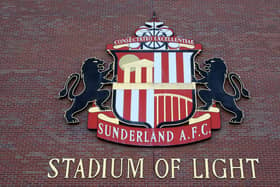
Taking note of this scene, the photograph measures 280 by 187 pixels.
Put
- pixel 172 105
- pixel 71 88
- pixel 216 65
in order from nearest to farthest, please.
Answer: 1. pixel 172 105
2. pixel 71 88
3. pixel 216 65

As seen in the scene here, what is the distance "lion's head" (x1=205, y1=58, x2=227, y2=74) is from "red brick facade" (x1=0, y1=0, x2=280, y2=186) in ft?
0.76

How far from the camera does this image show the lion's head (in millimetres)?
10555

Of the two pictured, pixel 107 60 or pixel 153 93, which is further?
pixel 107 60

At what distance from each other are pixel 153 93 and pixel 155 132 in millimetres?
973

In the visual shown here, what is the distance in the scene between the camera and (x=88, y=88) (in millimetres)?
10258

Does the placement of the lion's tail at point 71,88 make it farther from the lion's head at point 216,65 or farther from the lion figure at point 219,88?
the lion's head at point 216,65

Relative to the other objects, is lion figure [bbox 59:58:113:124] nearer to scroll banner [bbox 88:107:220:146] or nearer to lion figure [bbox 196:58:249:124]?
A: scroll banner [bbox 88:107:220:146]

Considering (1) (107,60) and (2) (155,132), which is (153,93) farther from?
(1) (107,60)

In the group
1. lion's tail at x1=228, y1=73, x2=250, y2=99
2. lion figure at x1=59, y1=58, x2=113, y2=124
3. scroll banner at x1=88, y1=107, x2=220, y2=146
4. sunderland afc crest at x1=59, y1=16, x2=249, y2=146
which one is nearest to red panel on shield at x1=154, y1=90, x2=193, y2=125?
sunderland afc crest at x1=59, y1=16, x2=249, y2=146

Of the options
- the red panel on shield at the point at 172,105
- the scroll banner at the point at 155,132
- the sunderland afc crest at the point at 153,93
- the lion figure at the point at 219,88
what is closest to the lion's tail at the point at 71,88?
the sunderland afc crest at the point at 153,93

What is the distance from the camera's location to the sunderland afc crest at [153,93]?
9.59m

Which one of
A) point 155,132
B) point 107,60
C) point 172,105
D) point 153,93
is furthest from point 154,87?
point 107,60

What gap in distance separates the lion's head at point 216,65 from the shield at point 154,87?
16.1 inches

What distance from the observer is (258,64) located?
10.9 m
